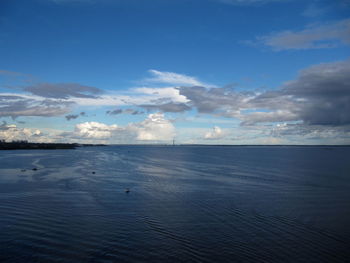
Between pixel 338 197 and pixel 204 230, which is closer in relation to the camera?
pixel 204 230

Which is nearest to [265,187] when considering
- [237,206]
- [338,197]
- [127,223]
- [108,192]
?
[338,197]

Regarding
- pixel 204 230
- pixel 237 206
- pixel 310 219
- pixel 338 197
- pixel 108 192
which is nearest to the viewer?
pixel 204 230

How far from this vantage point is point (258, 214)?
24062 mm

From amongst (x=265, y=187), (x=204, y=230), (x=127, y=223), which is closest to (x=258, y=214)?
(x=204, y=230)

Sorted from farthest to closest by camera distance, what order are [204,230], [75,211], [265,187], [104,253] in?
1. [265,187]
2. [75,211]
3. [204,230]
4. [104,253]

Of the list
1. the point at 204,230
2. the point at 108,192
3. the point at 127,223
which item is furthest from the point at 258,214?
the point at 108,192

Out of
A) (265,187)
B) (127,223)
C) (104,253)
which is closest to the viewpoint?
(104,253)

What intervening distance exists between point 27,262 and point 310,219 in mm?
20667

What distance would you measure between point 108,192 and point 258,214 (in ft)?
61.0

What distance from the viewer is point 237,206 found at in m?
27.1

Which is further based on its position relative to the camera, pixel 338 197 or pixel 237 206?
pixel 338 197

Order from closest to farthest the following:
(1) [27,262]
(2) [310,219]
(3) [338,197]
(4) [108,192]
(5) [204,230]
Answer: (1) [27,262], (5) [204,230], (2) [310,219], (3) [338,197], (4) [108,192]

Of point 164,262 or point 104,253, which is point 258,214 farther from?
point 104,253

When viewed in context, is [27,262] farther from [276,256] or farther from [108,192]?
[108,192]
